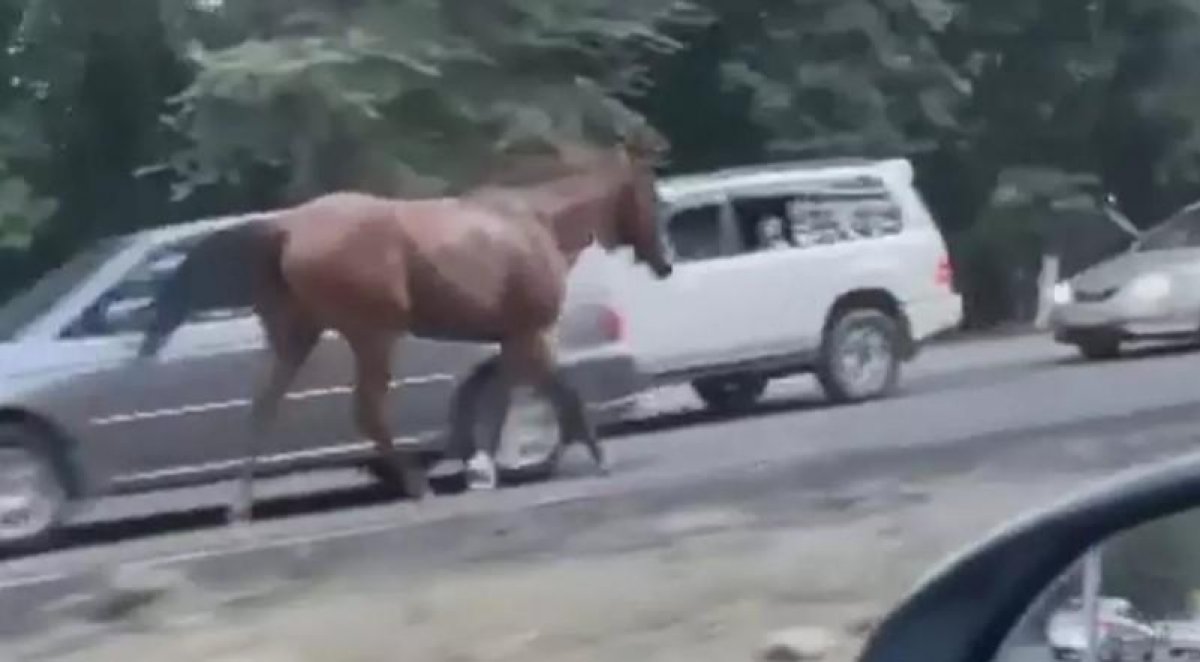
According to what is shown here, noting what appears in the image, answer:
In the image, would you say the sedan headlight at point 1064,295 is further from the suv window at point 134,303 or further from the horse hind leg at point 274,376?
the suv window at point 134,303

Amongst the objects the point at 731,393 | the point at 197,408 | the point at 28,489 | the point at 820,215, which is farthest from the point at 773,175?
the point at 28,489

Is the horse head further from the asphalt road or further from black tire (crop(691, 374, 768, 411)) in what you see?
black tire (crop(691, 374, 768, 411))

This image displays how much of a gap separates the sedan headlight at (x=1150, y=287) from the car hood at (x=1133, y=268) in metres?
0.05

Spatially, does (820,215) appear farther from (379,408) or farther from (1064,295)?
(379,408)

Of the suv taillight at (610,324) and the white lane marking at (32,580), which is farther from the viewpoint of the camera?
the suv taillight at (610,324)

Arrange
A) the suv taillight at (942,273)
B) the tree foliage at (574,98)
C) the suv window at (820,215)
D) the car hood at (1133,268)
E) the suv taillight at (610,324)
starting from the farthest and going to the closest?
1. the car hood at (1133,268)
2. the tree foliage at (574,98)
3. the suv taillight at (942,273)
4. the suv window at (820,215)
5. the suv taillight at (610,324)

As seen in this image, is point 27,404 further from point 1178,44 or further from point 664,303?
point 1178,44

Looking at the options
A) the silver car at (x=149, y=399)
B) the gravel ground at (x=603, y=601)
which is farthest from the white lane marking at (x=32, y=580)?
the silver car at (x=149, y=399)

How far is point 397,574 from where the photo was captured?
1059 centimetres

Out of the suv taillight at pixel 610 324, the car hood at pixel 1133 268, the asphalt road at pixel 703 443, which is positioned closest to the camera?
the asphalt road at pixel 703 443

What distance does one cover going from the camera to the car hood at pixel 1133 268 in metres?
22.0

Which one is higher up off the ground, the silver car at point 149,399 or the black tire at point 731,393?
the silver car at point 149,399

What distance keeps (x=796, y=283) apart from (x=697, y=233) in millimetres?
922

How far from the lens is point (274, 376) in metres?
14.3
